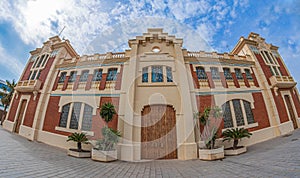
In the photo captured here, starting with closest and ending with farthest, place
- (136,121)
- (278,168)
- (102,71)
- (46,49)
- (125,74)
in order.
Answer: (278,168), (136,121), (125,74), (102,71), (46,49)

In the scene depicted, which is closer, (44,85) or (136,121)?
(136,121)

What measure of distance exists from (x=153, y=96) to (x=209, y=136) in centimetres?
473

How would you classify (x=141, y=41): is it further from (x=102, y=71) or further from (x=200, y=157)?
(x=200, y=157)

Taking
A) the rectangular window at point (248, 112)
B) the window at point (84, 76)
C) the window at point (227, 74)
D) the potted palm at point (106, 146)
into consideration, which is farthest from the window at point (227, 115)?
the window at point (84, 76)

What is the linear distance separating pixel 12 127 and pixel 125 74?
1235 centimetres

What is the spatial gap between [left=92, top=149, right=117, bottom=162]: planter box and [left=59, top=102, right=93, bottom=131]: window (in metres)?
2.91

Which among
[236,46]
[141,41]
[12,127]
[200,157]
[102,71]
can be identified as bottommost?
[200,157]

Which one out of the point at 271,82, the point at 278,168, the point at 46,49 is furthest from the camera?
the point at 46,49

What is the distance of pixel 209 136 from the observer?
7.82 metres

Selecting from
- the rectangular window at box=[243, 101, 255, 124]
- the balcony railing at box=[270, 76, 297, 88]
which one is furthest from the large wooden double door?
the balcony railing at box=[270, 76, 297, 88]

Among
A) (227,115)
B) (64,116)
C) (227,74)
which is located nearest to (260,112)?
(227,115)

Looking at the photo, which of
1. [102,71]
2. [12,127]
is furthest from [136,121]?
[12,127]

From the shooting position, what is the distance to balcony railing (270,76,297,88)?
1139 centimetres

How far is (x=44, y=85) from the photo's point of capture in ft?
37.1
